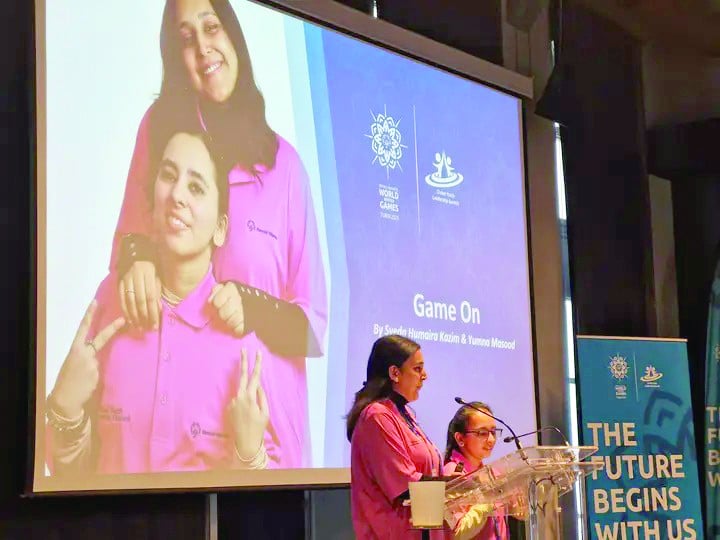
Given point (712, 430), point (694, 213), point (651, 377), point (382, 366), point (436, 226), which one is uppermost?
point (694, 213)

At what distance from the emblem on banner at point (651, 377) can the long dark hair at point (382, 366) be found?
3.26 m

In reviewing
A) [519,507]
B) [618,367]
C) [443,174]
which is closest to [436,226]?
[443,174]

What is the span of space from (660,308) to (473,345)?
218cm

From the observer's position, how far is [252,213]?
12.5 feet

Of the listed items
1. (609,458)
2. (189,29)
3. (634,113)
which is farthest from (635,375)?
(189,29)

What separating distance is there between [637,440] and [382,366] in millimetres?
3187

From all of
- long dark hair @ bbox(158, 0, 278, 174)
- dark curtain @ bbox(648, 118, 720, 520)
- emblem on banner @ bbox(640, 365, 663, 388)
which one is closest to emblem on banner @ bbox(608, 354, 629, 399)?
emblem on banner @ bbox(640, 365, 663, 388)

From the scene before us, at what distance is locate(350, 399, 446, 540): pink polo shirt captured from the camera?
254cm

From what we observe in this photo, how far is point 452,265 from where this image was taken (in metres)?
4.70

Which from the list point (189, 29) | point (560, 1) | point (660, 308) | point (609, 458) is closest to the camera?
point (189, 29)

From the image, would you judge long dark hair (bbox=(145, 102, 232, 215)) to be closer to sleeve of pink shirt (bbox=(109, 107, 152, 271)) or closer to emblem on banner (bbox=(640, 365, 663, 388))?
sleeve of pink shirt (bbox=(109, 107, 152, 271))

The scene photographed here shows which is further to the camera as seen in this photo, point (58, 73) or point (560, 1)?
point (560, 1)

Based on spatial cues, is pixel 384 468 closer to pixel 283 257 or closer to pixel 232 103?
pixel 283 257

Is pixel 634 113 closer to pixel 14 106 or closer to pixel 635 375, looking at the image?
pixel 635 375
